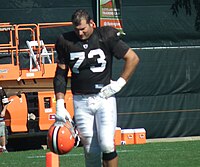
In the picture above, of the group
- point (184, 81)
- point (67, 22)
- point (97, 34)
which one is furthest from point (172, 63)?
point (97, 34)

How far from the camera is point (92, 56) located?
7.59 meters

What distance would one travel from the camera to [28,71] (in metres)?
15.0

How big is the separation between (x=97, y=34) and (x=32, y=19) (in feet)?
30.1

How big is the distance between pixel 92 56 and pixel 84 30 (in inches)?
11.1

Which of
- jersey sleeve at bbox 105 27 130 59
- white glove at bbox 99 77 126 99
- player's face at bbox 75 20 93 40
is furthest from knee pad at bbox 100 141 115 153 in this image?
player's face at bbox 75 20 93 40

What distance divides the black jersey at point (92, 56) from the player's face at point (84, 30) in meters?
0.05

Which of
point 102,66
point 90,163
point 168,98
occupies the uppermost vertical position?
point 102,66

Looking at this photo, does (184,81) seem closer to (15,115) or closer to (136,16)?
(136,16)

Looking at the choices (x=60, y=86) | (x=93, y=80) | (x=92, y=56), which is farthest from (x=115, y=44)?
(x=60, y=86)

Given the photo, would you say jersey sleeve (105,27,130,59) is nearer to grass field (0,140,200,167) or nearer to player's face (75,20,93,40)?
player's face (75,20,93,40)

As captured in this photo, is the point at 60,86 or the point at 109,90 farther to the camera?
the point at 60,86

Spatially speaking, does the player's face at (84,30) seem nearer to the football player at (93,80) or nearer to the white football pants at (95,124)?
the football player at (93,80)

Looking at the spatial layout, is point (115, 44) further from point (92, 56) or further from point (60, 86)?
point (60, 86)

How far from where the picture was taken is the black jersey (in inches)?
299
